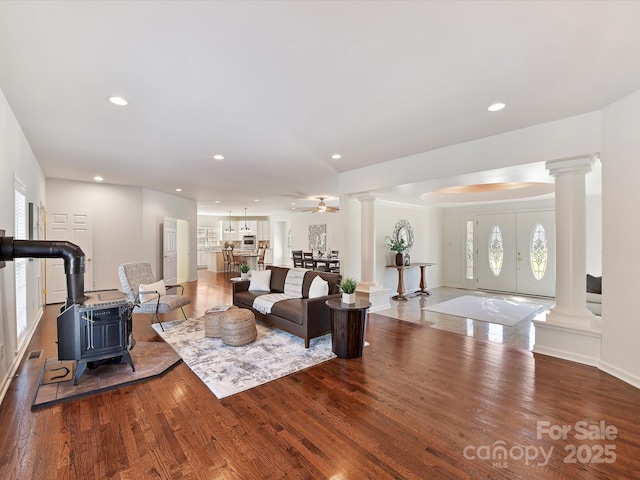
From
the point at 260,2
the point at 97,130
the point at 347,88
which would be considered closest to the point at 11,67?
the point at 97,130

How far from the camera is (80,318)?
2.76 meters

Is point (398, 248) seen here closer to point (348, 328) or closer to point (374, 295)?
point (374, 295)

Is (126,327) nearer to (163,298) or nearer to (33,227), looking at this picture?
(163,298)

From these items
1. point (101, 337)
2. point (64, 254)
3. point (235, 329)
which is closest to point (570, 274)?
point (235, 329)

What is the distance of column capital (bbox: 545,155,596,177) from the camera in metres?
3.34

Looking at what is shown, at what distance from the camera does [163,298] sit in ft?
15.7

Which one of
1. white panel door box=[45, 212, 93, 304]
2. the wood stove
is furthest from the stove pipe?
white panel door box=[45, 212, 93, 304]

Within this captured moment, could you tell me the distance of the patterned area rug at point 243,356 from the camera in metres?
2.93

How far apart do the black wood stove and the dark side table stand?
7.23 feet

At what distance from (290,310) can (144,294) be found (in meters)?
2.43

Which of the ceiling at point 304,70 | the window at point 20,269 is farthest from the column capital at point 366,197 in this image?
the window at point 20,269

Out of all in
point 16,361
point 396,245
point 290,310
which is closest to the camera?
point 16,361

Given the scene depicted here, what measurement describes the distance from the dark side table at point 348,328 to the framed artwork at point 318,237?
7910 mm

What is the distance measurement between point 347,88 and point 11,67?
260 centimetres
